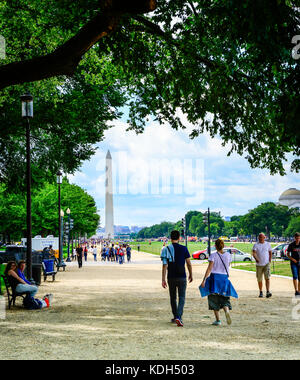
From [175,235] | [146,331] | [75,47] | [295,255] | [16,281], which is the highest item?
[75,47]

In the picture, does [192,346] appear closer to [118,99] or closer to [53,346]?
[53,346]

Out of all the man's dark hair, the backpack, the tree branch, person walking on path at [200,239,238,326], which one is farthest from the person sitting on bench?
person walking on path at [200,239,238,326]

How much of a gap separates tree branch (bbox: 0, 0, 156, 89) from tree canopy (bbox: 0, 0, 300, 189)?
0.02m

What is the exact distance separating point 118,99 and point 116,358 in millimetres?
17422

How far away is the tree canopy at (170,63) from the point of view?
30.0 feet

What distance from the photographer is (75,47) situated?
32.1 feet

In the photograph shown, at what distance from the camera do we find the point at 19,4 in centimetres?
1554

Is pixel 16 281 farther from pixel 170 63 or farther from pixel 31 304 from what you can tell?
pixel 170 63

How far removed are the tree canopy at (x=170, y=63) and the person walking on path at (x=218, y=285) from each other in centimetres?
268

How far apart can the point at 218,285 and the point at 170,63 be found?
279 inches

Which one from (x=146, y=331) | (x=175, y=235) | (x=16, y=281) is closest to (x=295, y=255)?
(x=175, y=235)

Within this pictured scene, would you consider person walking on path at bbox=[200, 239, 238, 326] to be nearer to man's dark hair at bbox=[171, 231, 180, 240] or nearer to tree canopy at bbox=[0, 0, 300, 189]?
man's dark hair at bbox=[171, 231, 180, 240]

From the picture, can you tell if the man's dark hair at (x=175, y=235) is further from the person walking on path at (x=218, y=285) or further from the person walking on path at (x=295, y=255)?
the person walking on path at (x=295, y=255)

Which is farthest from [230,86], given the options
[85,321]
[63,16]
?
[85,321]
